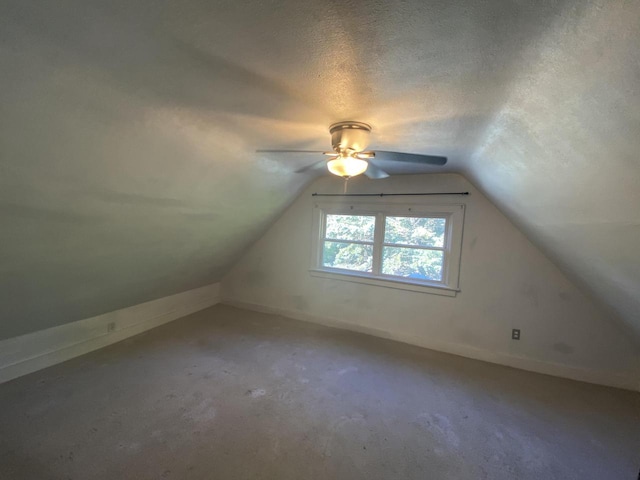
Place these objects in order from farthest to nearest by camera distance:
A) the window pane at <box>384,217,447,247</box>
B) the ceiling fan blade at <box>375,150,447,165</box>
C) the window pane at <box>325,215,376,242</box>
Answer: the window pane at <box>325,215,376,242</box> < the window pane at <box>384,217,447,247</box> < the ceiling fan blade at <box>375,150,447,165</box>

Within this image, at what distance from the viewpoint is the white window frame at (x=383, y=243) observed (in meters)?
3.29

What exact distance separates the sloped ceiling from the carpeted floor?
81cm

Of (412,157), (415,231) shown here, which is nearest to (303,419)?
(412,157)

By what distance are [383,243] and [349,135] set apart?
213 cm

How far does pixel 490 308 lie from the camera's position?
3.16m

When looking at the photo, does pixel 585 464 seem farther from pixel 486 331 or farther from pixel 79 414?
pixel 79 414

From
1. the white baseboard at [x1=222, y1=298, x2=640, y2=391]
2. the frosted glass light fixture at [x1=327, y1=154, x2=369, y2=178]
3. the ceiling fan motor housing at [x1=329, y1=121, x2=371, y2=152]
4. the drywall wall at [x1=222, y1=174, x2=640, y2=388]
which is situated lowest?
the white baseboard at [x1=222, y1=298, x2=640, y2=391]

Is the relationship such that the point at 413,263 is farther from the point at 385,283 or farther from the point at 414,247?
the point at 385,283

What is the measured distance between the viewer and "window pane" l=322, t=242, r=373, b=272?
152 inches

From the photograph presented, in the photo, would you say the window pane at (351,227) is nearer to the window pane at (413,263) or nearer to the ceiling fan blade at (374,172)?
the window pane at (413,263)

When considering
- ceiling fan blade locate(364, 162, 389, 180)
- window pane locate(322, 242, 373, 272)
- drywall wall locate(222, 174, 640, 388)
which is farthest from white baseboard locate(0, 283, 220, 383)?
ceiling fan blade locate(364, 162, 389, 180)

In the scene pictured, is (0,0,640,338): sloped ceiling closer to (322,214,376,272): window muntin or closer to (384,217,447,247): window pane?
(384,217,447,247): window pane

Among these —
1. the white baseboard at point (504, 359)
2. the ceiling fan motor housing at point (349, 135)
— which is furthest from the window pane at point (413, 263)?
the ceiling fan motor housing at point (349, 135)

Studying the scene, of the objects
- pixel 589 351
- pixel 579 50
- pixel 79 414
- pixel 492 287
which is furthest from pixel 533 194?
pixel 79 414
